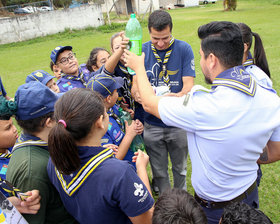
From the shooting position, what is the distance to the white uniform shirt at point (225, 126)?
162cm

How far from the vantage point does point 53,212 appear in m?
1.85

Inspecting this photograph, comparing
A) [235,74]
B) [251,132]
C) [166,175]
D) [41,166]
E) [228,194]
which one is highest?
[235,74]

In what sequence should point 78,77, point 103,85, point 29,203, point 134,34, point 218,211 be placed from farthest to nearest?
point 78,77 → point 134,34 → point 103,85 → point 218,211 → point 29,203

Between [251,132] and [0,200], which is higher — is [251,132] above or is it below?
above

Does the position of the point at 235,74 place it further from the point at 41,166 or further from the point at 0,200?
the point at 0,200

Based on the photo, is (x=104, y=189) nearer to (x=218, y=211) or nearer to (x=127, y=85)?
(x=218, y=211)

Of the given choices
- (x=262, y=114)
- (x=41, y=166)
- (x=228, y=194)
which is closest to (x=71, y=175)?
(x=41, y=166)

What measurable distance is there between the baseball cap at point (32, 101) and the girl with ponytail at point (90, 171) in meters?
0.37

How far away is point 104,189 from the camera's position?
1.49 meters

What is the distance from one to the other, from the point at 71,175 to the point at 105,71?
164cm

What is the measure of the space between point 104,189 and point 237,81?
113 centimetres

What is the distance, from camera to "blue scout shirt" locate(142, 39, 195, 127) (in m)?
3.07

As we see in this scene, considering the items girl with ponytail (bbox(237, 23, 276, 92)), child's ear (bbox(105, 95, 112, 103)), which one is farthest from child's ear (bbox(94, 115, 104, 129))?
girl with ponytail (bbox(237, 23, 276, 92))

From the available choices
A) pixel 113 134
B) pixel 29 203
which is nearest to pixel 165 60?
pixel 113 134
